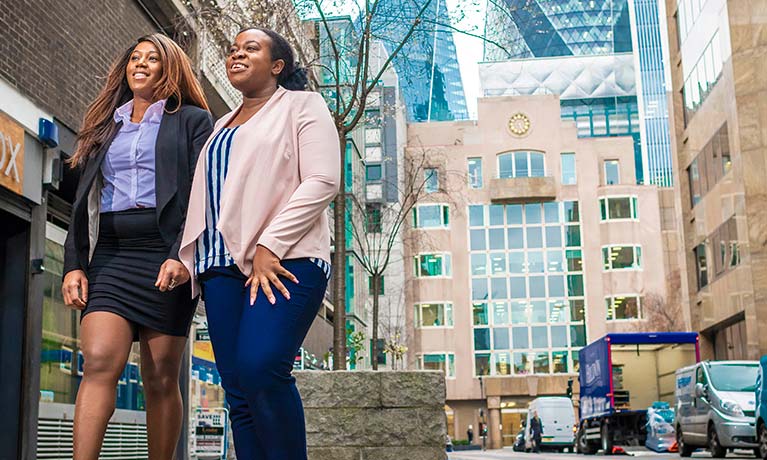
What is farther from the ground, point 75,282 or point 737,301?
point 737,301

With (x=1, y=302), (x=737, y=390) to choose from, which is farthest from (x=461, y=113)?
(x=1, y=302)

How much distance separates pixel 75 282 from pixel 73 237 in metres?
0.22

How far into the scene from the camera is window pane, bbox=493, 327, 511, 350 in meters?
79.6

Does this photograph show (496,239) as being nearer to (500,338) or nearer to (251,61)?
(500,338)

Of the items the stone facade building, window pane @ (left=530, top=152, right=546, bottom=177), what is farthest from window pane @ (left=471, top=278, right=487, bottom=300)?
the stone facade building

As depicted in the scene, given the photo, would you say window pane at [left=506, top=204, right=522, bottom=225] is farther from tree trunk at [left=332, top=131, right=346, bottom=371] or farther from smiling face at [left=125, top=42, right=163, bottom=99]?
smiling face at [left=125, top=42, right=163, bottom=99]

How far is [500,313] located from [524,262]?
433 cm

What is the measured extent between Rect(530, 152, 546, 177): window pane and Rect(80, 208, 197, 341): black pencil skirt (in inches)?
3085

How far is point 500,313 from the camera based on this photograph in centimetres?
8025

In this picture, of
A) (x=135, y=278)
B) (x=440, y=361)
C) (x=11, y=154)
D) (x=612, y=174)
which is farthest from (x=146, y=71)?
(x=612, y=174)

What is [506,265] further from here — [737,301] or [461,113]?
[461,113]

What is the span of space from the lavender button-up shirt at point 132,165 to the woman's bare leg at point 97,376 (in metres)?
0.50

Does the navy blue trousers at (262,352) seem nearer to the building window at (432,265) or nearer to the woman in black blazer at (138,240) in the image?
the woman in black blazer at (138,240)

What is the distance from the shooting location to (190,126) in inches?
188
